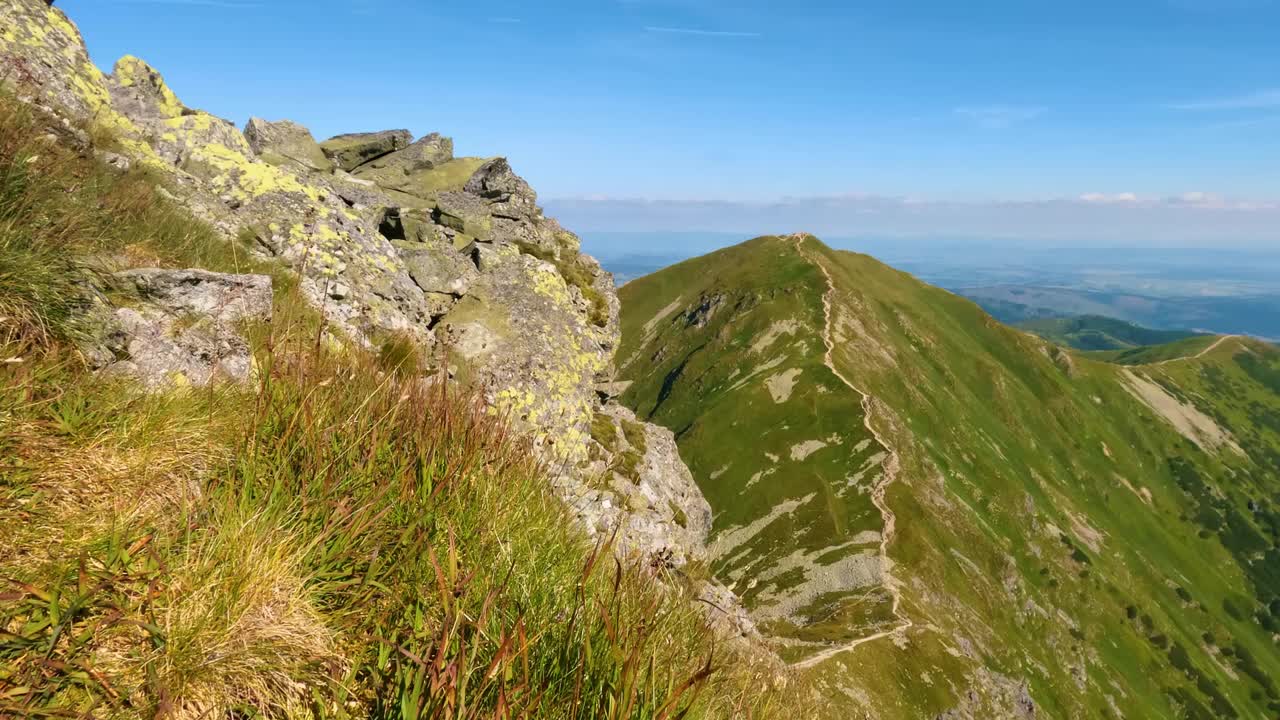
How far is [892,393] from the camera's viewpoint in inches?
6629

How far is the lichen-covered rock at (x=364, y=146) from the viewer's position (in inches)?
1414

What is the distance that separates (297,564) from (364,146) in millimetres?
38717

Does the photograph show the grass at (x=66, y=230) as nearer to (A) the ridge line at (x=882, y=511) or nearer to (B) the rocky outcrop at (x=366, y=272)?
(B) the rocky outcrop at (x=366, y=272)

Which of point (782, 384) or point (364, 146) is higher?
point (364, 146)

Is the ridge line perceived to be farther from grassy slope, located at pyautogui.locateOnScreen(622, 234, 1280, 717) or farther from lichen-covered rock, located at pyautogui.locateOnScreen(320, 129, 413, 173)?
lichen-covered rock, located at pyautogui.locateOnScreen(320, 129, 413, 173)

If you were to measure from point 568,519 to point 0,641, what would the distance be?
11.7 feet

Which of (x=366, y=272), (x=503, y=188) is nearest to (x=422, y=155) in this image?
(x=503, y=188)

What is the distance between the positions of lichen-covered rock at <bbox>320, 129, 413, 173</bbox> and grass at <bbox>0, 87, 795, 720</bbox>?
3297 centimetres

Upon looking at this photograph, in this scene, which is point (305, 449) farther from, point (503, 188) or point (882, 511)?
point (882, 511)

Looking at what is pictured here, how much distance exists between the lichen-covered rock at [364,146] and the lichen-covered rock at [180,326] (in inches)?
1189

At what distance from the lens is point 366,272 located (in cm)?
1528

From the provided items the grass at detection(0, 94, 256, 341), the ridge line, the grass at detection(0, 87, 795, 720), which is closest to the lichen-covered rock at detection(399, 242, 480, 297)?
the grass at detection(0, 94, 256, 341)

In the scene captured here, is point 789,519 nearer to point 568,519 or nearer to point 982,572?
point 982,572

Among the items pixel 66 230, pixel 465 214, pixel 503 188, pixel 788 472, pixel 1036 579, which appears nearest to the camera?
pixel 66 230
